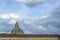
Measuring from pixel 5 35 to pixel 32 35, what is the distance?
6856 mm

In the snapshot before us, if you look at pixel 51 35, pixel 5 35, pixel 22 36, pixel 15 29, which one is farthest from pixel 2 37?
pixel 15 29

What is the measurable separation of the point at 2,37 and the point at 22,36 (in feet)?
16.8

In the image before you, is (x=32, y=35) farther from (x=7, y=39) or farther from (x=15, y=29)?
(x=15, y=29)

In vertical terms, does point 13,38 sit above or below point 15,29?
below

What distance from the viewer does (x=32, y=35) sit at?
4872 centimetres

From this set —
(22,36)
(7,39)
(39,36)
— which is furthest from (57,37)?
(7,39)

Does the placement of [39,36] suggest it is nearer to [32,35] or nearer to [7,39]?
[32,35]

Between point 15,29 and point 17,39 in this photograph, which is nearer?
point 17,39

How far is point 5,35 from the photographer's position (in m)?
48.4

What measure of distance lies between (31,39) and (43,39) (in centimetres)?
308

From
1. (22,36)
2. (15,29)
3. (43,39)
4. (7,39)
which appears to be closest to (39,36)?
(43,39)

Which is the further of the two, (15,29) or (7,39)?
(15,29)

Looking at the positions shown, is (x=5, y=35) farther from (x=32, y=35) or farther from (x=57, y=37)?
(x=57, y=37)

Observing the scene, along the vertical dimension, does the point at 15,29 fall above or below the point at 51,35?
above
